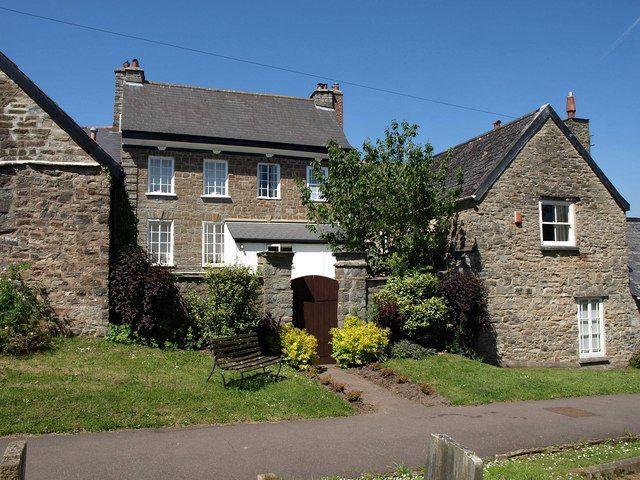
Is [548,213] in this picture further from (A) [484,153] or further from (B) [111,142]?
(B) [111,142]

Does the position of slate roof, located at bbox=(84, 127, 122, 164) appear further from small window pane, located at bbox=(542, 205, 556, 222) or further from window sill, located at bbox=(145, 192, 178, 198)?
small window pane, located at bbox=(542, 205, 556, 222)

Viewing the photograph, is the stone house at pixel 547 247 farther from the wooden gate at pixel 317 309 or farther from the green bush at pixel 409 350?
the wooden gate at pixel 317 309

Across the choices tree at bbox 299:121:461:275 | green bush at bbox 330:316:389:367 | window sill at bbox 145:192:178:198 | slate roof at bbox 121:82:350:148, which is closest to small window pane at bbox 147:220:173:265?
window sill at bbox 145:192:178:198

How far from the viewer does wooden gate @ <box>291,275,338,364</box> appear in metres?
14.2

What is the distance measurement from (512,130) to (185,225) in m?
12.7

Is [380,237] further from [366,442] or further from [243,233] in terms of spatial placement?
[366,442]

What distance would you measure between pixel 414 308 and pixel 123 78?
17666 mm

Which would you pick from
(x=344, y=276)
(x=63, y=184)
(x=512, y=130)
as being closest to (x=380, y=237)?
(x=344, y=276)

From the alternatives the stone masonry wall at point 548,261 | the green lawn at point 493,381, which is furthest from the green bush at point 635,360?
the green lawn at point 493,381

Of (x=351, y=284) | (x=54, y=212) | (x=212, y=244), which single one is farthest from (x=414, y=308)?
(x=212, y=244)

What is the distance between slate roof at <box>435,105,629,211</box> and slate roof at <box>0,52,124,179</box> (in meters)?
10.3

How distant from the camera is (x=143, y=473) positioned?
268 inches

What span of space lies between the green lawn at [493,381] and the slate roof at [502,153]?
524 cm

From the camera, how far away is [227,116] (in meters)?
24.7
